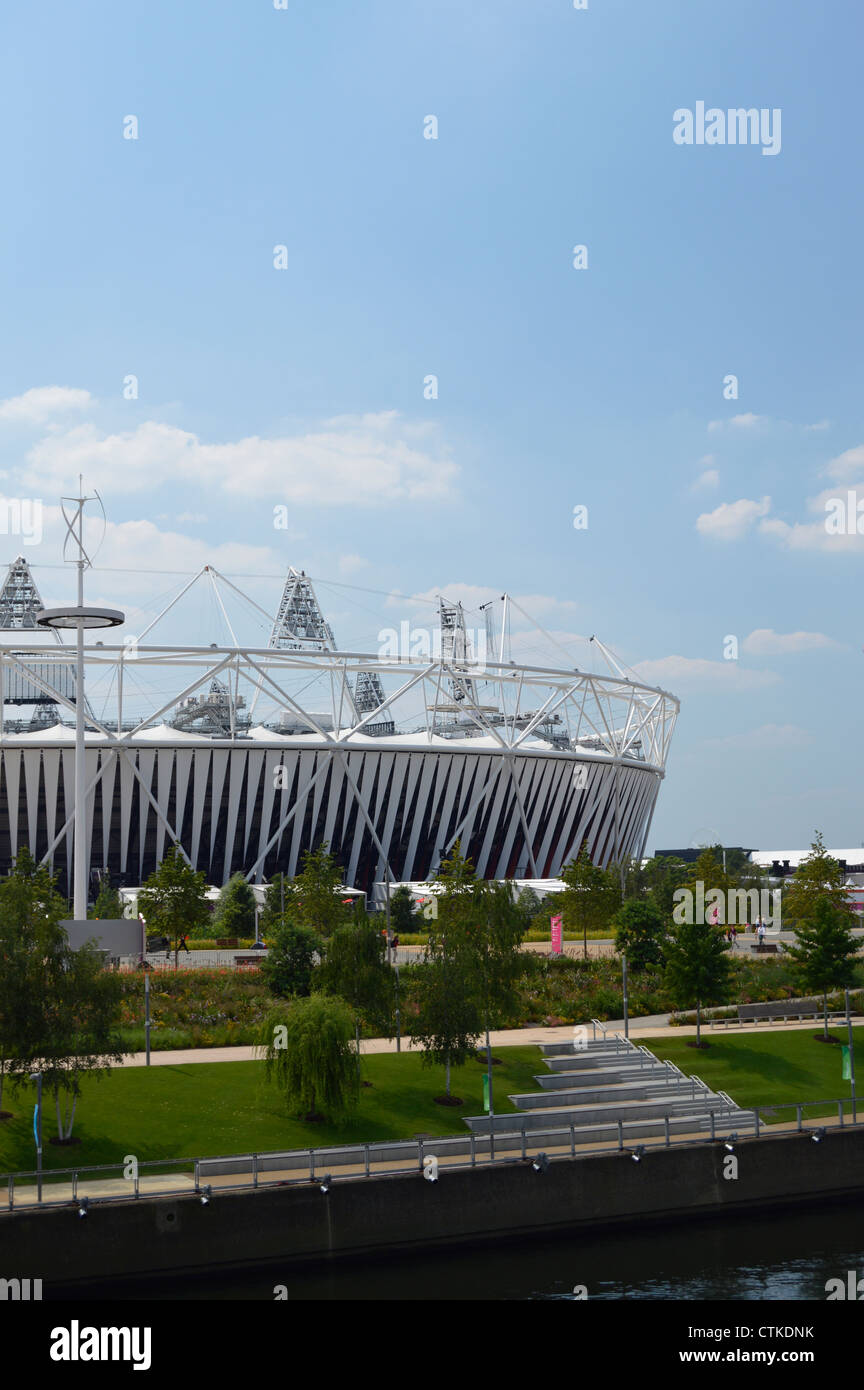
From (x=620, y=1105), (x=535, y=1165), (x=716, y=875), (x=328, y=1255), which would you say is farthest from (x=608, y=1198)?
(x=716, y=875)

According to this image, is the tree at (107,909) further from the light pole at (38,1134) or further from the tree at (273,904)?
the light pole at (38,1134)

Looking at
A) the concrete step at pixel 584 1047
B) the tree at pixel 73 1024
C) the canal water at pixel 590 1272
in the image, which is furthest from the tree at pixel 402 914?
the canal water at pixel 590 1272

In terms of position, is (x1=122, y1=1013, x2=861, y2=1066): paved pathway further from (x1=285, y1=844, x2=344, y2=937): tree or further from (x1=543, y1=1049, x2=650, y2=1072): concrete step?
(x1=285, y1=844, x2=344, y2=937): tree

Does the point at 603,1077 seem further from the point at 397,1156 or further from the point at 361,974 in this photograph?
the point at 397,1156

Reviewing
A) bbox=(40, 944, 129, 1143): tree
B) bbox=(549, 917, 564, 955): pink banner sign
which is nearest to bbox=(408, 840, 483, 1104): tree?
bbox=(40, 944, 129, 1143): tree

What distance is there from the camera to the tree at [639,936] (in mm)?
46656

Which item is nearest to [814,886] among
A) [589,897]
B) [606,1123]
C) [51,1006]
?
[589,897]

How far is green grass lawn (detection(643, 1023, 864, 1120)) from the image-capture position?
33281 mm

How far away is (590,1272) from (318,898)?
2738cm

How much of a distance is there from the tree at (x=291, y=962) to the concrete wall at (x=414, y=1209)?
42.8ft

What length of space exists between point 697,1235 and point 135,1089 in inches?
493

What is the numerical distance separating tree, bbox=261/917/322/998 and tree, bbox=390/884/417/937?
1634 cm
